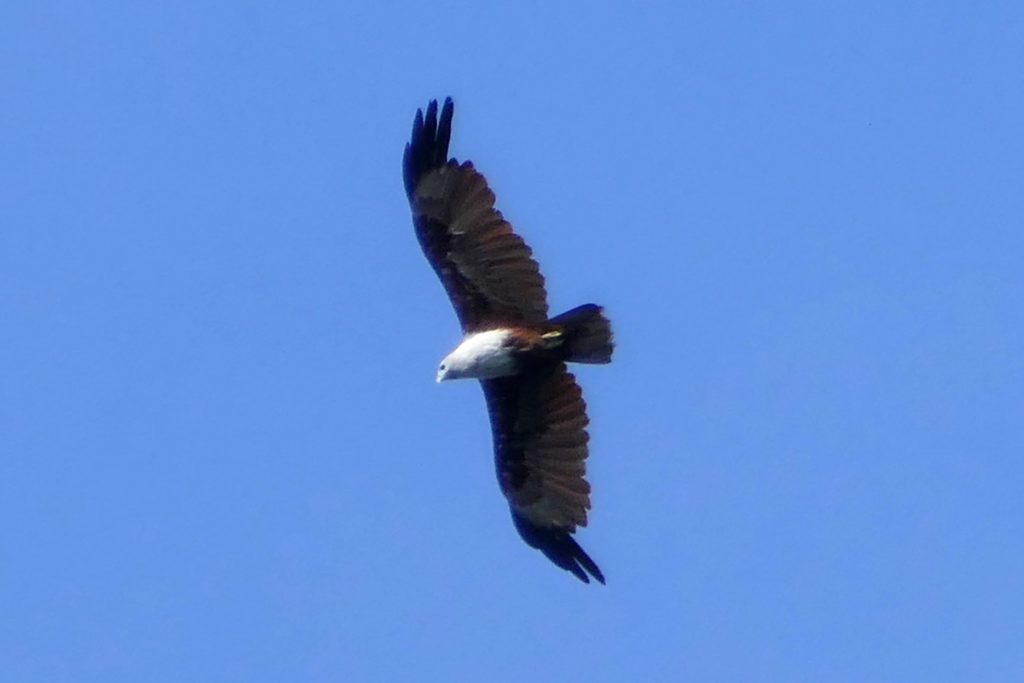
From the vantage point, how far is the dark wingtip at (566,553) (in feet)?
59.0

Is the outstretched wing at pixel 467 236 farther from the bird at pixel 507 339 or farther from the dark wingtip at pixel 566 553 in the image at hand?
the dark wingtip at pixel 566 553

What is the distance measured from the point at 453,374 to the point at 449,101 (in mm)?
1942

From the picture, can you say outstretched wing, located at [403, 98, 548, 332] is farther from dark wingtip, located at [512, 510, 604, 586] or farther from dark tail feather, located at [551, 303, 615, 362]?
dark wingtip, located at [512, 510, 604, 586]

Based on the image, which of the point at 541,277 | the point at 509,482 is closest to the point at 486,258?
the point at 541,277

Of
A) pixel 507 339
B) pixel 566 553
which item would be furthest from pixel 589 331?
pixel 566 553

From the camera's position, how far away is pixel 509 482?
18.1 m

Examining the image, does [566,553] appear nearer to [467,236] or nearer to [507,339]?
[507,339]

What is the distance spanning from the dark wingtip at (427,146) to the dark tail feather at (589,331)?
1502 millimetres

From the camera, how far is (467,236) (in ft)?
58.1

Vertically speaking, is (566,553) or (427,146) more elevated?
(427,146)

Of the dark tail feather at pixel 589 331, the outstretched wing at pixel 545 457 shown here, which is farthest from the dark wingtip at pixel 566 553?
the dark tail feather at pixel 589 331

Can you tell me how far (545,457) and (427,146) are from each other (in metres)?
2.37

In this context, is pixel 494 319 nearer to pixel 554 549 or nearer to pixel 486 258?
pixel 486 258

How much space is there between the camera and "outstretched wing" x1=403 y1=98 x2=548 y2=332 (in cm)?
1766
